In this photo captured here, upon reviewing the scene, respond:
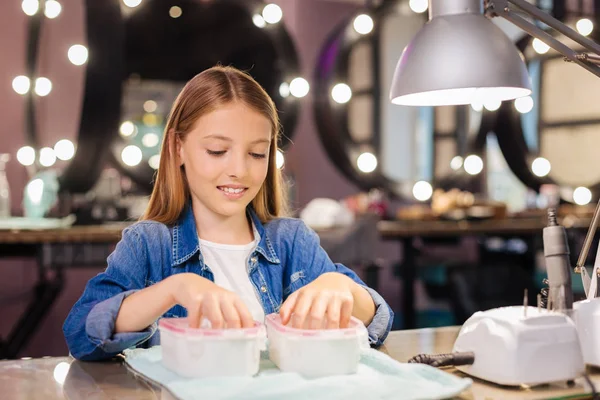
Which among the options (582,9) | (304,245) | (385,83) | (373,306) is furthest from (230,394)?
(582,9)

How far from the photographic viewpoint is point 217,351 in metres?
0.76

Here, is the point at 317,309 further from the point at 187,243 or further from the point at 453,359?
the point at 187,243

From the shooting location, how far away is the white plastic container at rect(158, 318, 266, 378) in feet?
2.49

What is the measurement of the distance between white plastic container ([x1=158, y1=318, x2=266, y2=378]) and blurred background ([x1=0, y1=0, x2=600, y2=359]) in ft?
6.56

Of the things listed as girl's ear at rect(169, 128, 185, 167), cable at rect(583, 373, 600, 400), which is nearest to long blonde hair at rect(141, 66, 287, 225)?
girl's ear at rect(169, 128, 185, 167)

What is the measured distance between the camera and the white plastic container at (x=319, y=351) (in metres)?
0.78

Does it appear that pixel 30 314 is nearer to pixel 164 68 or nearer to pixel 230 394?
pixel 164 68

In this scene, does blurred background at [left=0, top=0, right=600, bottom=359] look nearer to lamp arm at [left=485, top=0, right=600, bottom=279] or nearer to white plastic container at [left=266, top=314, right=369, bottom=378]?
lamp arm at [left=485, top=0, right=600, bottom=279]

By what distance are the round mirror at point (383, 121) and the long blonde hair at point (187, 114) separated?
308cm

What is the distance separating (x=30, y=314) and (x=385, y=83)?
2.42m

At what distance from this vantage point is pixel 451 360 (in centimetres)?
85

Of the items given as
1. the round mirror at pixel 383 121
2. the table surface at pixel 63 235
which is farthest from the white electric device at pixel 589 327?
the round mirror at pixel 383 121

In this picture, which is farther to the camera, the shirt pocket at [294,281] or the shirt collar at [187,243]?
the shirt pocket at [294,281]

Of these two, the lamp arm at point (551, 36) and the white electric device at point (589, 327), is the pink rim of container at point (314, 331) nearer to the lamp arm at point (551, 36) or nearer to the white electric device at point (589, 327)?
the white electric device at point (589, 327)
